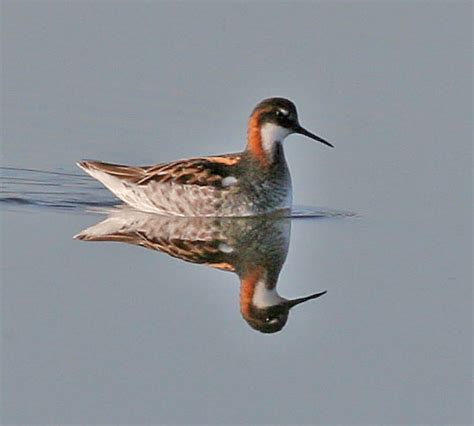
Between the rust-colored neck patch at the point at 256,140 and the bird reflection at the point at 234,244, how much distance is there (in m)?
0.77

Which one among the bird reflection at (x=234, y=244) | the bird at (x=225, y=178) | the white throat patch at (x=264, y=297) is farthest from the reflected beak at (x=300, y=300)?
the bird at (x=225, y=178)

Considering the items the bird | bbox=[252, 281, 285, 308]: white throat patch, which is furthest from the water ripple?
bbox=[252, 281, 285, 308]: white throat patch

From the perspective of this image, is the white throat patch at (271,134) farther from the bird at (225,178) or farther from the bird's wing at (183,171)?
the bird's wing at (183,171)

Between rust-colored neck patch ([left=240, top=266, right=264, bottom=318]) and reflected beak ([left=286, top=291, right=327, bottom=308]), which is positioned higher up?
rust-colored neck patch ([left=240, top=266, right=264, bottom=318])

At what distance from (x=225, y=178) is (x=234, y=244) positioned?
5.01ft


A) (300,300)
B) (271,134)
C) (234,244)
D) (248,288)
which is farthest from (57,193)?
(300,300)

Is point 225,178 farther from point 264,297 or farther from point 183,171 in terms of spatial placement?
point 264,297

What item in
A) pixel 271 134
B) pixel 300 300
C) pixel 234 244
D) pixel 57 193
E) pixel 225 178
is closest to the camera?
pixel 300 300

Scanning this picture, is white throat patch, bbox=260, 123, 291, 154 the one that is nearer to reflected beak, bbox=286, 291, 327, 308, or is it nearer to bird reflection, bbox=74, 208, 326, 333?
bird reflection, bbox=74, 208, 326, 333

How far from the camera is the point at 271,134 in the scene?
1734 cm

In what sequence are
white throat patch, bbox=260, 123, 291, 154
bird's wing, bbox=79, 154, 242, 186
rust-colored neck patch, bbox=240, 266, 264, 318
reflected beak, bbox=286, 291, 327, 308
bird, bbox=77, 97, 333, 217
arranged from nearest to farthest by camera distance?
rust-colored neck patch, bbox=240, 266, 264, 318, reflected beak, bbox=286, 291, 327, 308, bird, bbox=77, 97, 333, 217, bird's wing, bbox=79, 154, 242, 186, white throat patch, bbox=260, 123, 291, 154

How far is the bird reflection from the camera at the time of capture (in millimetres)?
13961

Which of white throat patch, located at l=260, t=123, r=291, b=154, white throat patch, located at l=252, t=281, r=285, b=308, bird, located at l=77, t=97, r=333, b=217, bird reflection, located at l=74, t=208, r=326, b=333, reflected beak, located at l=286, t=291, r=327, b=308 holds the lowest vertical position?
reflected beak, located at l=286, t=291, r=327, b=308

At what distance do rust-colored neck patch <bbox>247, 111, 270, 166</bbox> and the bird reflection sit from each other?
77cm
